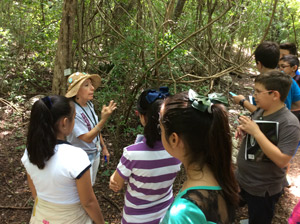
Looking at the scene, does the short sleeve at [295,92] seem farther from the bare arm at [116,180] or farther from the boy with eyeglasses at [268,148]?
the bare arm at [116,180]

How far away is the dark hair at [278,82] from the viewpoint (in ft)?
6.26

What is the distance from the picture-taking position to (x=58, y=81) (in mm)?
3025

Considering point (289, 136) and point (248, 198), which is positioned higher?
point (289, 136)

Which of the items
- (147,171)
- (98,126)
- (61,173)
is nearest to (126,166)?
(147,171)

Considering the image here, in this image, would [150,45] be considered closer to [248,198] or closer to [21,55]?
[248,198]

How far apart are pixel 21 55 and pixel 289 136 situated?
628 centimetres

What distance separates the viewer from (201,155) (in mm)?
1103

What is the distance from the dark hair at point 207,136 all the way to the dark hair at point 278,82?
111 centimetres

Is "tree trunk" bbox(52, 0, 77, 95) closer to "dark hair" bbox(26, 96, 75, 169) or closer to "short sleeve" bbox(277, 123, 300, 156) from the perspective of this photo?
"dark hair" bbox(26, 96, 75, 169)

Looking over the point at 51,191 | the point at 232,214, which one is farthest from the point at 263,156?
the point at 51,191

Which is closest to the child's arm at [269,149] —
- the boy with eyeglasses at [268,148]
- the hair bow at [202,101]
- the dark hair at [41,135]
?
the boy with eyeglasses at [268,148]

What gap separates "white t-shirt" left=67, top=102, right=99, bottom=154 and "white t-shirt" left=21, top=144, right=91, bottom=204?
785 mm

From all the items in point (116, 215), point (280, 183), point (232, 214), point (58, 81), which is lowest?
point (116, 215)

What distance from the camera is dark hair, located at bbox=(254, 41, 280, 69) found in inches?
95.2
